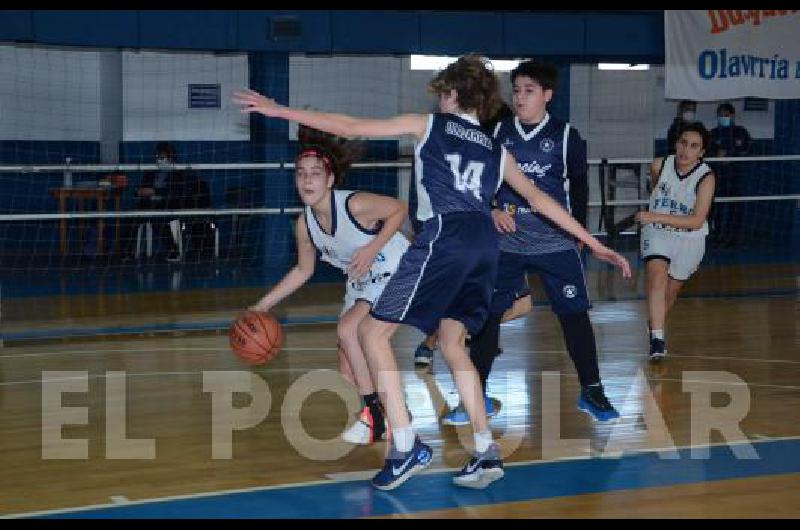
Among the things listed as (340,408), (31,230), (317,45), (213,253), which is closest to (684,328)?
(340,408)

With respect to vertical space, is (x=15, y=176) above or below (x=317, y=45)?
below

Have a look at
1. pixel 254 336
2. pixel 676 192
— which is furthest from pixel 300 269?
pixel 676 192

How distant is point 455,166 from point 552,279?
1.49m

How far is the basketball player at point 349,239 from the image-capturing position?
594 cm

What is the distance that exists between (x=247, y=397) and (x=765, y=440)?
2.68m

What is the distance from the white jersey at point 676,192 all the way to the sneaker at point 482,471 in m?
3.68

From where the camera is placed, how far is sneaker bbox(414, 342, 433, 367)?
8.45 m

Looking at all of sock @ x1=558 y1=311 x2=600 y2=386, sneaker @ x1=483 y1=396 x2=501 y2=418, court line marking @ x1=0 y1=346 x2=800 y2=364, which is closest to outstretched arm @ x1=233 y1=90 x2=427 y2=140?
sock @ x1=558 y1=311 x2=600 y2=386

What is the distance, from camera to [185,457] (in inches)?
231

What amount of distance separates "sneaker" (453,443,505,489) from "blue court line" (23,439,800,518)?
0.12 ft

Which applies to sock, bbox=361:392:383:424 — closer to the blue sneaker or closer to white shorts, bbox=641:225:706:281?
the blue sneaker

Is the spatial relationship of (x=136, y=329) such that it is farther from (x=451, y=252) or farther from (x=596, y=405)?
(x=451, y=252)
